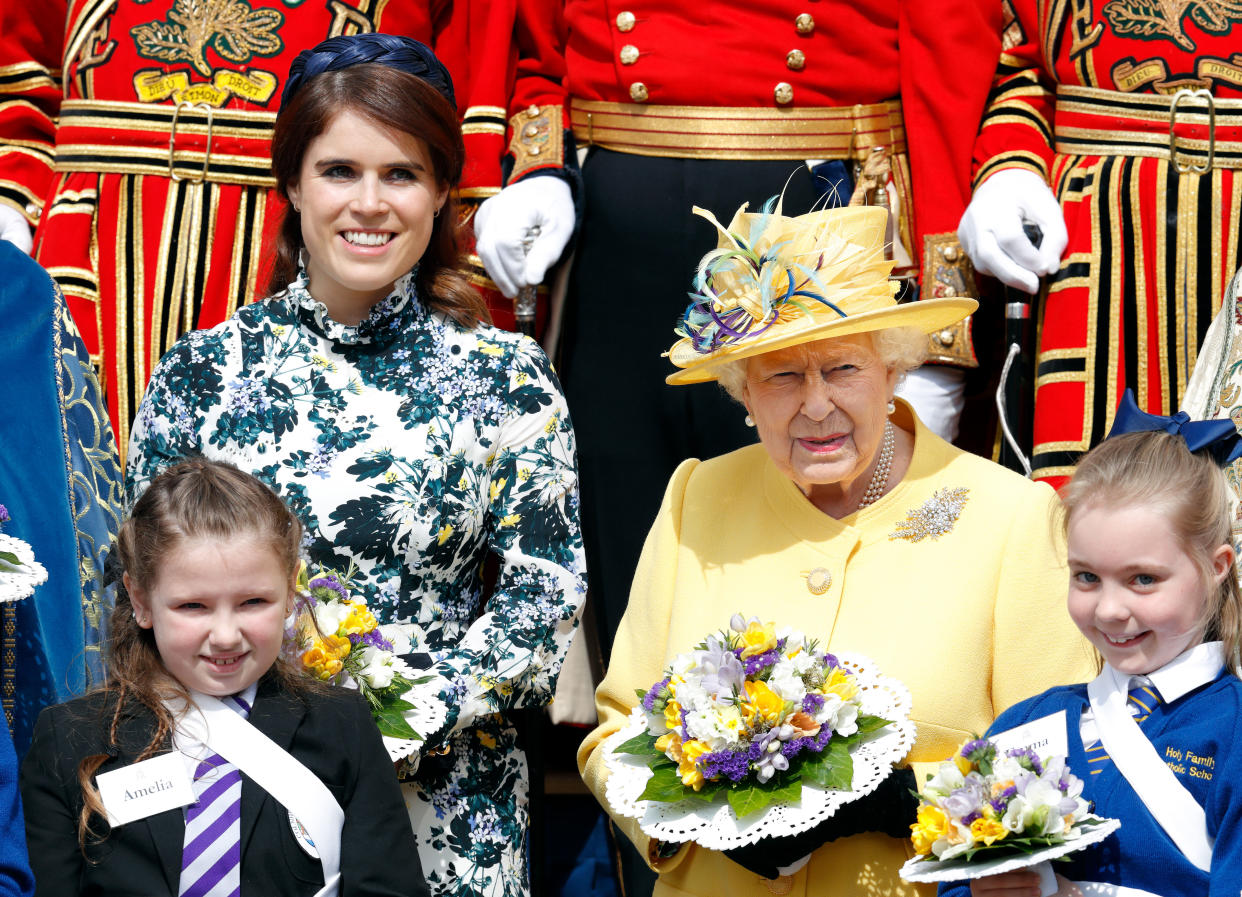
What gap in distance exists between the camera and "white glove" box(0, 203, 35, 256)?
171 inches

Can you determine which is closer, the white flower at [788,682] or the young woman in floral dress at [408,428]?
the white flower at [788,682]

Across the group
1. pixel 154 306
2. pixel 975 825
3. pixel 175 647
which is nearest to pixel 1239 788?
pixel 975 825

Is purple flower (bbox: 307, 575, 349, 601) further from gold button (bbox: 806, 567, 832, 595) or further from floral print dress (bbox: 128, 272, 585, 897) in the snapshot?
gold button (bbox: 806, 567, 832, 595)

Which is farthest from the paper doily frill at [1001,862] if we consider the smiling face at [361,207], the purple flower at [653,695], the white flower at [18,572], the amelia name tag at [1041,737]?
the smiling face at [361,207]

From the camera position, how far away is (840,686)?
2709 millimetres

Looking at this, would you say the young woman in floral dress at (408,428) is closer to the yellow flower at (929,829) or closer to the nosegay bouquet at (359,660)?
the nosegay bouquet at (359,660)

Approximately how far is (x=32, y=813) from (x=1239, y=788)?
5.58ft

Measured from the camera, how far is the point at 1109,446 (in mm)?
2625

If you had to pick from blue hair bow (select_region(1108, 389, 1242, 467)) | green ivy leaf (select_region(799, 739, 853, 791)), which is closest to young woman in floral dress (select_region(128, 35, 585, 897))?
green ivy leaf (select_region(799, 739, 853, 791))

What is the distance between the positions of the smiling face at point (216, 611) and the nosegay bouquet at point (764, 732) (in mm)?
627

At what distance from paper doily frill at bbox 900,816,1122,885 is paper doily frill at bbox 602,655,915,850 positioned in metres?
0.18

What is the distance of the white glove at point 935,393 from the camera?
12.7ft

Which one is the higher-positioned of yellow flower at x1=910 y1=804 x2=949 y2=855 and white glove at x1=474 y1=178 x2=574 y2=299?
white glove at x1=474 y1=178 x2=574 y2=299

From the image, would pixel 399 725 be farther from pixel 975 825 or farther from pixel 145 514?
pixel 975 825
